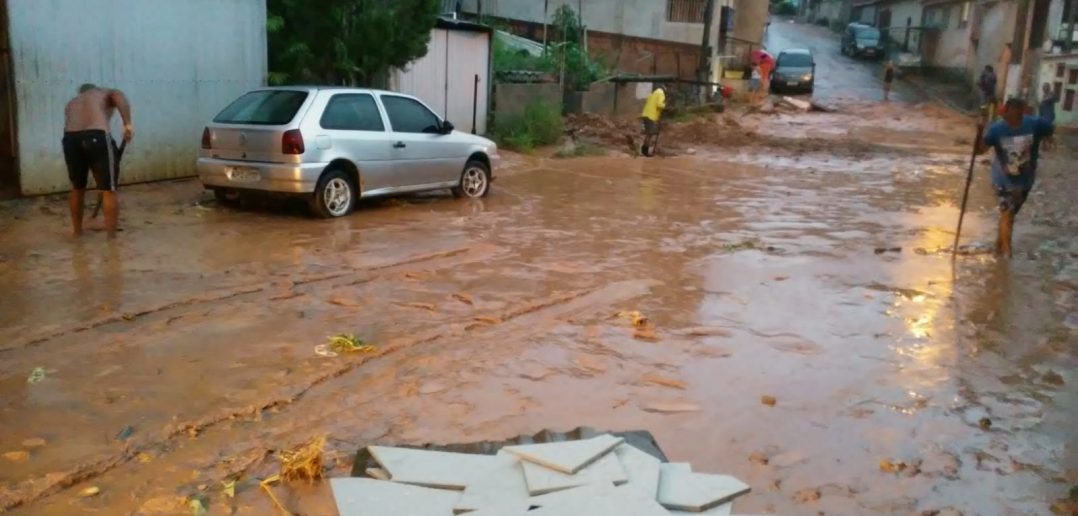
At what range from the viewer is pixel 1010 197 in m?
10.1

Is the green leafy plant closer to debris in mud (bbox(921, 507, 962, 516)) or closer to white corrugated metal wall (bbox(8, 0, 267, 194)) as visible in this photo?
white corrugated metal wall (bbox(8, 0, 267, 194))

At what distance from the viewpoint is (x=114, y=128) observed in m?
12.0

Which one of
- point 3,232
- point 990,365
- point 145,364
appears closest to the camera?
point 145,364

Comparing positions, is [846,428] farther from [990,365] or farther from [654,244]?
[654,244]

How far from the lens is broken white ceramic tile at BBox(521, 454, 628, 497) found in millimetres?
3962

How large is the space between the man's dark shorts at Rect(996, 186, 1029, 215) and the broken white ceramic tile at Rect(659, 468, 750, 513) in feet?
23.9

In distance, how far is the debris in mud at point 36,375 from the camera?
5363mm

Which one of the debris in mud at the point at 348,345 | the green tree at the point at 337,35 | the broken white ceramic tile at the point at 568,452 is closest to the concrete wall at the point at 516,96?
the green tree at the point at 337,35

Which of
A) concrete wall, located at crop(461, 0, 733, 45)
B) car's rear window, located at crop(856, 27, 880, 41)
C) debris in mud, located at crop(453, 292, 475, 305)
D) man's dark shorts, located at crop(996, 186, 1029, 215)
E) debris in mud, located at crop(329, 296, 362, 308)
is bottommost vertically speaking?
debris in mud, located at crop(453, 292, 475, 305)

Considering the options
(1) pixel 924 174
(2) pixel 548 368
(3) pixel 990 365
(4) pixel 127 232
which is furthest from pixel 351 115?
(1) pixel 924 174

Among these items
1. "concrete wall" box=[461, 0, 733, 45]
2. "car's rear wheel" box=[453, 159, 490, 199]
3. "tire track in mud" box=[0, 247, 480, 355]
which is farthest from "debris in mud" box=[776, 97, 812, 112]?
"tire track in mud" box=[0, 247, 480, 355]

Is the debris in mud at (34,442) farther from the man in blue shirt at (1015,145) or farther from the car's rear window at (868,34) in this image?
the car's rear window at (868,34)

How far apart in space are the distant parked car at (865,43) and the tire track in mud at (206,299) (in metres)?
46.2

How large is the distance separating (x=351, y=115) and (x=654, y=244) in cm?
377
